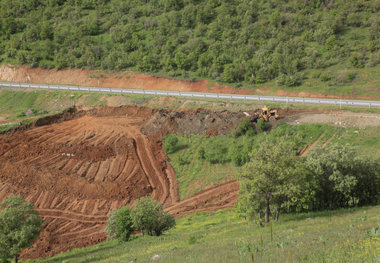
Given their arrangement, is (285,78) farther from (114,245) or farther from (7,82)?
(7,82)

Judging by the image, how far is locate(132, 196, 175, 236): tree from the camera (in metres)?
26.6

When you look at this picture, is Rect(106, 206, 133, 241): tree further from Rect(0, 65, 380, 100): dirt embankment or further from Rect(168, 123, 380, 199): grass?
Rect(0, 65, 380, 100): dirt embankment

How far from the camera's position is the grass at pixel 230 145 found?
40.3 meters

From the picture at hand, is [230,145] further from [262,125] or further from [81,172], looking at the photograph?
[81,172]

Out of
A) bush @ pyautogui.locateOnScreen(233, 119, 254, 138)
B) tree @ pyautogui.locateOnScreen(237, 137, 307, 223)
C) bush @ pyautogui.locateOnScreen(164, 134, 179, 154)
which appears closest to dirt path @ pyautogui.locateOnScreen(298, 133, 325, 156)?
bush @ pyautogui.locateOnScreen(233, 119, 254, 138)

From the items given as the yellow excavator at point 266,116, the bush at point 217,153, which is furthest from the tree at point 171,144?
the yellow excavator at point 266,116

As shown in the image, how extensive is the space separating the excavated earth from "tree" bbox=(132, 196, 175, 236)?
8220mm

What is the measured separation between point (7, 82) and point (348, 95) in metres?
74.4

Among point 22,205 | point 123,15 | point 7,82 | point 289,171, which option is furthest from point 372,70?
point 7,82

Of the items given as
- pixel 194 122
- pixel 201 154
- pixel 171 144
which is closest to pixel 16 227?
pixel 201 154

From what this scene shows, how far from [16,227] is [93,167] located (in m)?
20.9

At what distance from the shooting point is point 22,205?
25438 mm

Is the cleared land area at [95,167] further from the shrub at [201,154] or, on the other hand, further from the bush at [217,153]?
the shrub at [201,154]

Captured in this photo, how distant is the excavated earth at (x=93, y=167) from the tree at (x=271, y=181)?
1423cm
